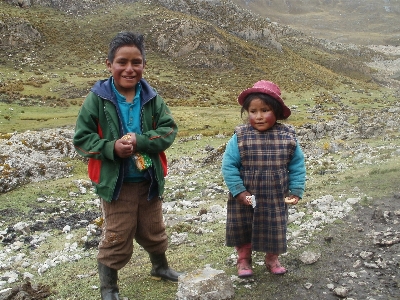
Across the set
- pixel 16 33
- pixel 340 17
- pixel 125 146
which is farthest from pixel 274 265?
pixel 340 17

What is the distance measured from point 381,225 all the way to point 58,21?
6176 centimetres

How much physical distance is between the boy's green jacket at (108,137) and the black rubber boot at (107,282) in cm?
76

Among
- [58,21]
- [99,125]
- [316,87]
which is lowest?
[316,87]

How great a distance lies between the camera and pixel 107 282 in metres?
3.98

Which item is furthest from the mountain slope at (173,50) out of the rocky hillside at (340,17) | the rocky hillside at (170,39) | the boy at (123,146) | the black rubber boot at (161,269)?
the rocky hillside at (340,17)

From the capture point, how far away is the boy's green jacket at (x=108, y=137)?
3.64 m

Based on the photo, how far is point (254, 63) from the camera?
56312 millimetres

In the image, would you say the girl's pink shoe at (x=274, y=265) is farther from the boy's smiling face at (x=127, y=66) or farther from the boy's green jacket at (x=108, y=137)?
the boy's smiling face at (x=127, y=66)

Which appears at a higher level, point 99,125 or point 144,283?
point 99,125

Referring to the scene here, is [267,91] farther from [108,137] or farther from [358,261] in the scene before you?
[358,261]

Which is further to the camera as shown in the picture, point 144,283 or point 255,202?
point 144,283

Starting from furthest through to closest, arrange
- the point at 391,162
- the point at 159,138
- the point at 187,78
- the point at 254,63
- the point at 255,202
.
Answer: the point at 254,63 → the point at 187,78 → the point at 391,162 → the point at 255,202 → the point at 159,138

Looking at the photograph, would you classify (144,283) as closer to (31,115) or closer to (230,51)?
(31,115)

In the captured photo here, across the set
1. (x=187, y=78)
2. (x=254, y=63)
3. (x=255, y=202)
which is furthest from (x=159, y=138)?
Answer: (x=254, y=63)
